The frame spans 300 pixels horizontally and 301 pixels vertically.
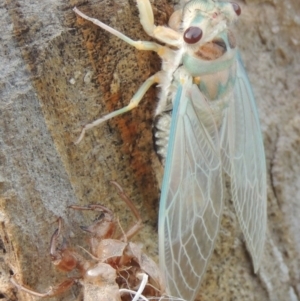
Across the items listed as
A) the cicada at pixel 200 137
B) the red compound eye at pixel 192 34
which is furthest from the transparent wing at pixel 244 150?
the red compound eye at pixel 192 34

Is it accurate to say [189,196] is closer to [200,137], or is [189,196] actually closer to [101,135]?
[200,137]

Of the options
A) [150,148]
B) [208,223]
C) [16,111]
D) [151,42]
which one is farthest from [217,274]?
[16,111]

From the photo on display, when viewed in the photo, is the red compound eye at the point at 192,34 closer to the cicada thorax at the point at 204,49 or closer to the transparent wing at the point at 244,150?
the cicada thorax at the point at 204,49

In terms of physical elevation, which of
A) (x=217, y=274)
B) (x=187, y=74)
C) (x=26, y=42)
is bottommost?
(x=217, y=274)

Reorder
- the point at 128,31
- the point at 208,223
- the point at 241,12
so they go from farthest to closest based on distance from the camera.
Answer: the point at 241,12, the point at 208,223, the point at 128,31

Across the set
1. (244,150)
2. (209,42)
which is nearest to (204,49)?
(209,42)

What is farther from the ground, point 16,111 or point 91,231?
point 16,111

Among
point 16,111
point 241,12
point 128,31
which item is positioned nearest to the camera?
point 16,111

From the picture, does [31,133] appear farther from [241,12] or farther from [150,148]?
[241,12]
